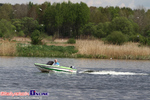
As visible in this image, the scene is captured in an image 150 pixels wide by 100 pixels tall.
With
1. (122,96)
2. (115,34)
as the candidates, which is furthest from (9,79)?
(115,34)

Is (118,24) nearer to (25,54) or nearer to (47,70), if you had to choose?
→ (25,54)

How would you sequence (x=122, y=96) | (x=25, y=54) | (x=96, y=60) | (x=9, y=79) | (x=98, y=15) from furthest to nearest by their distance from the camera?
(x=98, y=15)
(x=25, y=54)
(x=96, y=60)
(x=9, y=79)
(x=122, y=96)

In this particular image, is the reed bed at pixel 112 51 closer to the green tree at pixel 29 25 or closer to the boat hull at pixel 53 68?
the boat hull at pixel 53 68

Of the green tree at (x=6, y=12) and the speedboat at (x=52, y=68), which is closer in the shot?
the speedboat at (x=52, y=68)

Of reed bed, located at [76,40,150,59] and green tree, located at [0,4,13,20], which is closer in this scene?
reed bed, located at [76,40,150,59]

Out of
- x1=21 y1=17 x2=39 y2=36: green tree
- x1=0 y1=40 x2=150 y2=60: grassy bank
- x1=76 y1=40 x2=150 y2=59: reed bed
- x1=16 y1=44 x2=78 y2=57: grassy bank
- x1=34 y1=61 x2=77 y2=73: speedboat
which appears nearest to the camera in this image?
x1=34 y1=61 x2=77 y2=73: speedboat

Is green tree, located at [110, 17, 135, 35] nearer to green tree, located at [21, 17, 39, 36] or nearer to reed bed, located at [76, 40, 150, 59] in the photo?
reed bed, located at [76, 40, 150, 59]

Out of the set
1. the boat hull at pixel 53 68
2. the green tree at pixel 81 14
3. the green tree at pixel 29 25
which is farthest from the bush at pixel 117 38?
the green tree at pixel 29 25

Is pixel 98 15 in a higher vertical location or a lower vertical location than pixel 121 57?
higher

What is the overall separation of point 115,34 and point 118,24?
69.2 ft

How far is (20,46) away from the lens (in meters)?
65.2

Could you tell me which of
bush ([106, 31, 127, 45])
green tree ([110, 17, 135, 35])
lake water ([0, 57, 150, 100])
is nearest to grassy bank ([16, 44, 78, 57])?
bush ([106, 31, 127, 45])

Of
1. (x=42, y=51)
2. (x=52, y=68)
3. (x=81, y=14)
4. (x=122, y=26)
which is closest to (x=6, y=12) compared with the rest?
(x=81, y=14)

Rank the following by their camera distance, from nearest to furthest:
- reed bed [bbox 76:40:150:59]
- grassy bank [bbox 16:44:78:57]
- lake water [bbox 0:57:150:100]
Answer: lake water [bbox 0:57:150:100] → reed bed [bbox 76:40:150:59] → grassy bank [bbox 16:44:78:57]
